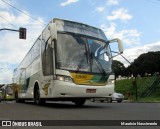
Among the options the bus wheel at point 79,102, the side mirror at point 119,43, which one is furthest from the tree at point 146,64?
the side mirror at point 119,43

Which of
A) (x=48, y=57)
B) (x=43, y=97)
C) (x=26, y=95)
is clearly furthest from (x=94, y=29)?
(x=26, y=95)

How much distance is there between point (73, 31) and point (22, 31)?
1321cm

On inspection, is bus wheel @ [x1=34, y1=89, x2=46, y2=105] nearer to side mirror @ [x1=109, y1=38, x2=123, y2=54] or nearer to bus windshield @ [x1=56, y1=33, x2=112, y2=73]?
bus windshield @ [x1=56, y1=33, x2=112, y2=73]

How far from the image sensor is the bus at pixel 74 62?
15.6 metres

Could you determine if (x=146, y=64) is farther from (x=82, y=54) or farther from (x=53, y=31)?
(x=53, y=31)

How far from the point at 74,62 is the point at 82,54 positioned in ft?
2.08

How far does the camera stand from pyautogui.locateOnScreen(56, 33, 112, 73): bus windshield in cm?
1587

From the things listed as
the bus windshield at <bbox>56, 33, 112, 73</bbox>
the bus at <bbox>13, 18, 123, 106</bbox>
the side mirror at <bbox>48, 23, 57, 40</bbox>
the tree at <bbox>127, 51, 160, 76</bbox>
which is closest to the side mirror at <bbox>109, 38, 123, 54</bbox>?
the bus at <bbox>13, 18, 123, 106</bbox>

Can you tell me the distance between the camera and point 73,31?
16.7m

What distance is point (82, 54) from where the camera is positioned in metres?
16.4

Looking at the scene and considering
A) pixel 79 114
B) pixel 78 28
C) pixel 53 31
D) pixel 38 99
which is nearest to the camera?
pixel 79 114

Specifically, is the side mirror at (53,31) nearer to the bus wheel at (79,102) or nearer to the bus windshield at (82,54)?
the bus windshield at (82,54)

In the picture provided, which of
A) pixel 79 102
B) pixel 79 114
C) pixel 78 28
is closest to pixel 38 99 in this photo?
pixel 79 102

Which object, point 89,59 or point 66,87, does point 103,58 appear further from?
point 66,87
